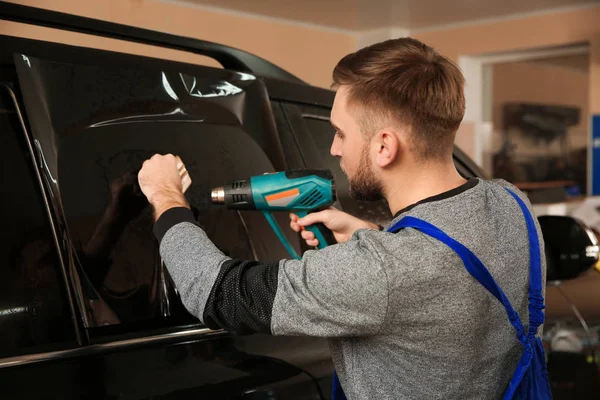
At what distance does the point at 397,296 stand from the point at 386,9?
30.8 feet

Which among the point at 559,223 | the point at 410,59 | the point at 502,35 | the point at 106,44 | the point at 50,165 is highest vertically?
the point at 502,35

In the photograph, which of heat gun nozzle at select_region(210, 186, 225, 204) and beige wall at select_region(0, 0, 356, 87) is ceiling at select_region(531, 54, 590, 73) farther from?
heat gun nozzle at select_region(210, 186, 225, 204)

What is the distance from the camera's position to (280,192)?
5.20 ft

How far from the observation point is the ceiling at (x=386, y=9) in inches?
378

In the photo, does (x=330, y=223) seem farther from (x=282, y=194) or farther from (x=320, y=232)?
(x=282, y=194)

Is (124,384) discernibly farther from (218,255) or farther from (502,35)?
(502,35)

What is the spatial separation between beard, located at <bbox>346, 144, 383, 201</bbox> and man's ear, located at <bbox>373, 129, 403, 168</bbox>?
0.09 feet

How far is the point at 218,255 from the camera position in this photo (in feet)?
4.50

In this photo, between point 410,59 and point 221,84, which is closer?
point 410,59

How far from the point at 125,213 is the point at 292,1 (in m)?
8.44

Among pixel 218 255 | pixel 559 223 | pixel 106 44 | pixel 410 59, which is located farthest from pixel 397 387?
pixel 106 44

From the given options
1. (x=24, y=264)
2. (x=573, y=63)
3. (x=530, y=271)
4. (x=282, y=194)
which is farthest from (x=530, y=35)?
(x=24, y=264)

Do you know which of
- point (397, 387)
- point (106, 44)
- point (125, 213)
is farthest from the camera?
point (106, 44)

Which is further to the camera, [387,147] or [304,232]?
[304,232]
